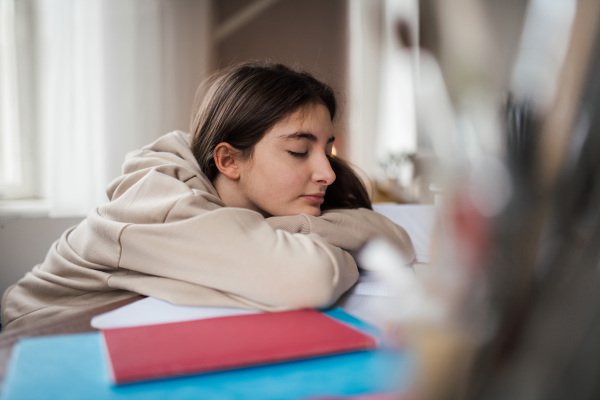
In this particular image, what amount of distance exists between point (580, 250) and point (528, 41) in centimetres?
6

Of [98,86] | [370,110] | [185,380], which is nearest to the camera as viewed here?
[185,380]

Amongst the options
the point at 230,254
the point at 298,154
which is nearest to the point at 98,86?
the point at 298,154

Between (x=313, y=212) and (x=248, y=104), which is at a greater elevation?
(x=248, y=104)

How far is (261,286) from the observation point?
629mm

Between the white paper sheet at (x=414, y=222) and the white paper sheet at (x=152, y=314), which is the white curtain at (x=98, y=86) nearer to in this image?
the white paper sheet at (x=414, y=222)

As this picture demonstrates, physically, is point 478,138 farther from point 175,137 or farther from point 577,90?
point 175,137

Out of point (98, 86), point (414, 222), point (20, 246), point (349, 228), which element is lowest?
point (20, 246)

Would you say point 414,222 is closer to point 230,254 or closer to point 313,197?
point 313,197

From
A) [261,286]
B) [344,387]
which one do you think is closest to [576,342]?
[344,387]

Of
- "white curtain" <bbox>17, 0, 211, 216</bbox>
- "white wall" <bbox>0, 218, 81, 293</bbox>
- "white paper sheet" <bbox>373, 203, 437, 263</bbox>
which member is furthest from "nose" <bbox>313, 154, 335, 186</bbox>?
"white curtain" <bbox>17, 0, 211, 216</bbox>

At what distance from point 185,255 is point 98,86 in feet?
5.67

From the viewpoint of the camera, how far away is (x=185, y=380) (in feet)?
1.38

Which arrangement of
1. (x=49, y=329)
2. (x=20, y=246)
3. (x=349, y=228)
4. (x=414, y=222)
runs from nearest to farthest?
(x=49, y=329) < (x=349, y=228) < (x=414, y=222) < (x=20, y=246)

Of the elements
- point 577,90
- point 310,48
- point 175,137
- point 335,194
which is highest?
point 310,48
